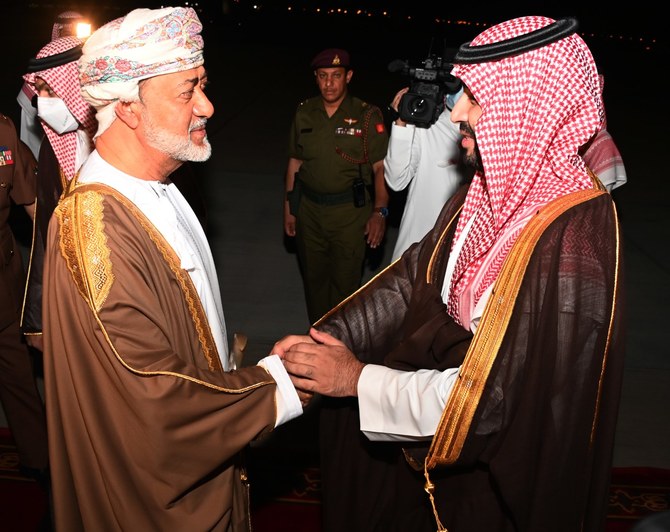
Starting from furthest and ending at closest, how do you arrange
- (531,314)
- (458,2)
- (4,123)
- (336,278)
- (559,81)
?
1. (458,2)
2. (336,278)
3. (4,123)
4. (559,81)
5. (531,314)

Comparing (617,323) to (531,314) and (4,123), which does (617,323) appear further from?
(4,123)

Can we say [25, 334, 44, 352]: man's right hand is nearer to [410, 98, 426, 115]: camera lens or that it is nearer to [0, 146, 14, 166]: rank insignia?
[0, 146, 14, 166]: rank insignia

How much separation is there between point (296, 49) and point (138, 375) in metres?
16.3

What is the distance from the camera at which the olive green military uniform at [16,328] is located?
3.43 meters

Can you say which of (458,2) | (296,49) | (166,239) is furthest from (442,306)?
(458,2)

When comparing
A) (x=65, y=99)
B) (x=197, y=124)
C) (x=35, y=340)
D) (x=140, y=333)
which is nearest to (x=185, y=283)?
(x=140, y=333)

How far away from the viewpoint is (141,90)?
2.14 meters

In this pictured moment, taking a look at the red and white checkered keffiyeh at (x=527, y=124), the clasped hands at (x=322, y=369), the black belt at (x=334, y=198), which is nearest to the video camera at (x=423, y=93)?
the black belt at (x=334, y=198)

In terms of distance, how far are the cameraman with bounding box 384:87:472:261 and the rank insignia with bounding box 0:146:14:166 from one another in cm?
194

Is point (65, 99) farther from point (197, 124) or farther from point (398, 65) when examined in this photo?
point (398, 65)

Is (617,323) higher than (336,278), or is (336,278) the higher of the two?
(617,323)

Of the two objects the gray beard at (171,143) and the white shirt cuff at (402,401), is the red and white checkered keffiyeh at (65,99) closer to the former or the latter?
the gray beard at (171,143)

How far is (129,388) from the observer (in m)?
1.94

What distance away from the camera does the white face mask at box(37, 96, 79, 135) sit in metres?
3.34
